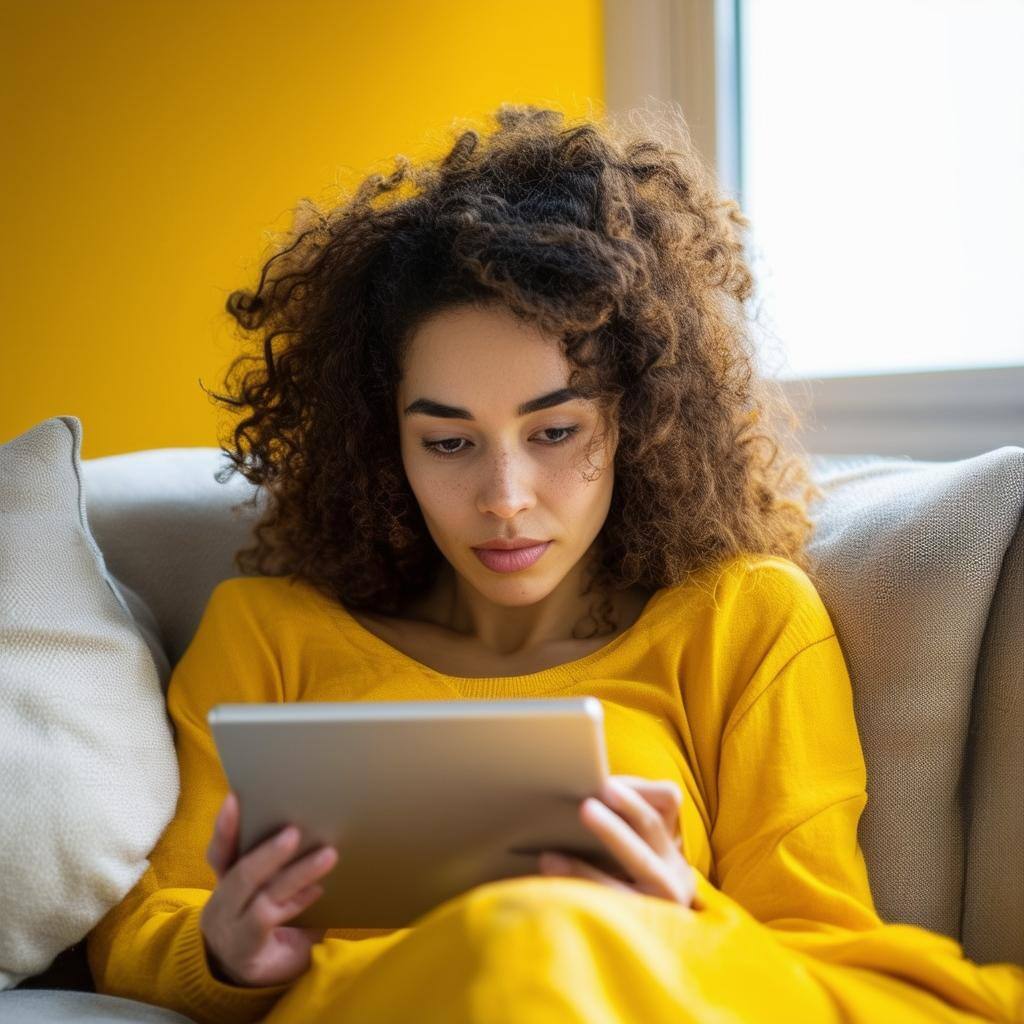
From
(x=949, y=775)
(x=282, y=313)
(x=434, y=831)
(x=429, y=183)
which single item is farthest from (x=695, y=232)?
(x=434, y=831)

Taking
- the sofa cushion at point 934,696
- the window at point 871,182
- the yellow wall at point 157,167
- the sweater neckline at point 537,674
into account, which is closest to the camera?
the sofa cushion at point 934,696

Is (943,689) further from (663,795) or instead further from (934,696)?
(663,795)

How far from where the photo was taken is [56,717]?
128 centimetres

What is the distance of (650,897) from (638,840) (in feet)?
0.15

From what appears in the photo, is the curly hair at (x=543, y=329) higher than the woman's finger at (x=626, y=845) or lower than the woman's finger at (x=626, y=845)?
higher

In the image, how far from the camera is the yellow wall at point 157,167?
2.47 metres

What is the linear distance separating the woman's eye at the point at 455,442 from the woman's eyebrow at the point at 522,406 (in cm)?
3

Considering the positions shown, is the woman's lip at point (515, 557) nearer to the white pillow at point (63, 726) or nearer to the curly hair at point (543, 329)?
the curly hair at point (543, 329)

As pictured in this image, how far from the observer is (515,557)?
1.34m

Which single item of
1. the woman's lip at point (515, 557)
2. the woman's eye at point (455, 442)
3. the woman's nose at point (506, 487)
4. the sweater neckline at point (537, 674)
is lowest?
the sweater neckline at point (537, 674)

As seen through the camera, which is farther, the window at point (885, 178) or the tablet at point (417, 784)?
the window at point (885, 178)

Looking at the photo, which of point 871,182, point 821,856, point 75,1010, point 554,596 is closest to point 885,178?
point 871,182

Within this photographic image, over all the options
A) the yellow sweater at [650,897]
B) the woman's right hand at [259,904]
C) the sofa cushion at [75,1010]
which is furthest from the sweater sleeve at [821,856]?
the sofa cushion at [75,1010]

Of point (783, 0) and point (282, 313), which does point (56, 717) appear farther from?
point (783, 0)
